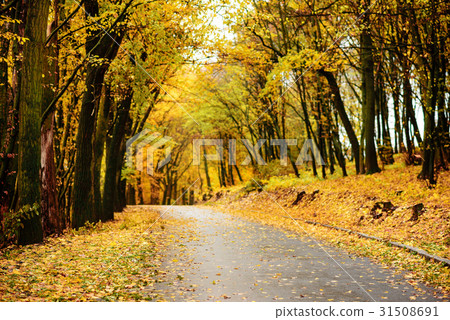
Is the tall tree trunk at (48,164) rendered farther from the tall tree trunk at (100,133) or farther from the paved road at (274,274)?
the tall tree trunk at (100,133)

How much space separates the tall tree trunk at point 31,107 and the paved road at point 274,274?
352 cm

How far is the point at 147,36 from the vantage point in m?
13.3

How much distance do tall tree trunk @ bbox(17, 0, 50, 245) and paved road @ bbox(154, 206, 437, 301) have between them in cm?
352

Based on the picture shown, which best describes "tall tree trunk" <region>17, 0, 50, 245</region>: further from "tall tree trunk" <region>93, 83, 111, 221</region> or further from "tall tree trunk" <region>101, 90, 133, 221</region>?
"tall tree trunk" <region>101, 90, 133, 221</region>

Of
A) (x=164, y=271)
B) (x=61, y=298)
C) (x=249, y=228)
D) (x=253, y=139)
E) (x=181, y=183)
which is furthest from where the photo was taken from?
(x=181, y=183)

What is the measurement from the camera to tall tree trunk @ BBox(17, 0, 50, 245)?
1008cm

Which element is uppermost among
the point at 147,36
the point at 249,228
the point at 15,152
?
the point at 147,36

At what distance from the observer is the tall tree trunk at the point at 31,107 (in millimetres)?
10078

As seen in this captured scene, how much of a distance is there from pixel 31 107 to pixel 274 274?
664cm

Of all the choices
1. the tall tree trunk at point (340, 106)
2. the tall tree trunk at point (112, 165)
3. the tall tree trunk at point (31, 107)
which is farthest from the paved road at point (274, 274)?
the tall tree trunk at point (340, 106)

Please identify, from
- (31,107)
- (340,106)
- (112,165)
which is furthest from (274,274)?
(340,106)
